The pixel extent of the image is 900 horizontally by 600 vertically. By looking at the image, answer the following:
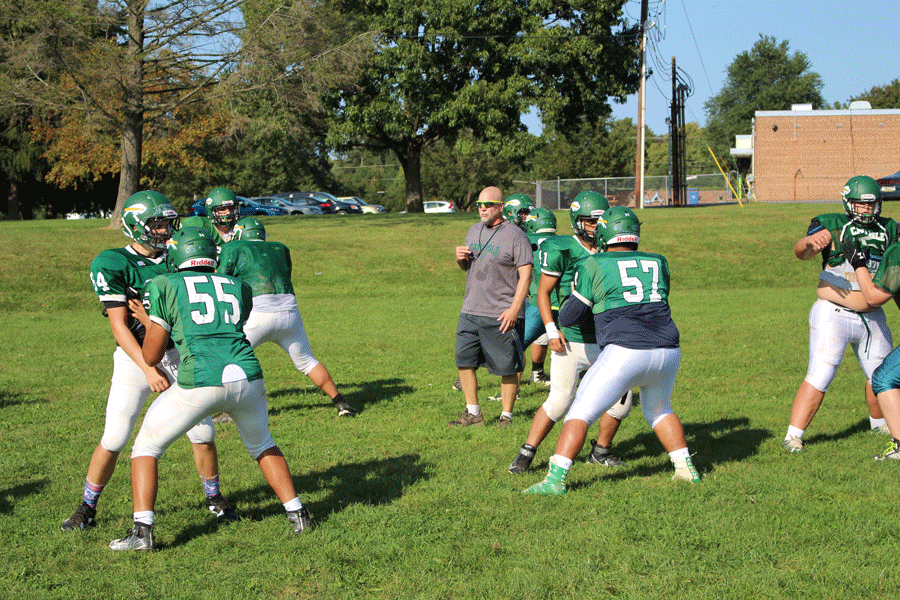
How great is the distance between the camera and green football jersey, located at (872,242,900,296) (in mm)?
5680

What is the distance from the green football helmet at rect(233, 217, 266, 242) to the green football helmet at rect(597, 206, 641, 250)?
3.95 meters

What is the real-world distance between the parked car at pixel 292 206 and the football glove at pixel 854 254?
4187cm

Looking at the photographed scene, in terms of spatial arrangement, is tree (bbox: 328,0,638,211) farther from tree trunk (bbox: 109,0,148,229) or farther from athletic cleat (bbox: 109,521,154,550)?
athletic cleat (bbox: 109,521,154,550)

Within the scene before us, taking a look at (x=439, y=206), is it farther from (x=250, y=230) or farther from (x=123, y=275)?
(x=123, y=275)

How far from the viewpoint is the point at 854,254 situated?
6.14 meters

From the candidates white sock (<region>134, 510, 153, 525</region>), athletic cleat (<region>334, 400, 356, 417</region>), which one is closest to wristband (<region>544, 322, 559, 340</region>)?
athletic cleat (<region>334, 400, 356, 417</region>)

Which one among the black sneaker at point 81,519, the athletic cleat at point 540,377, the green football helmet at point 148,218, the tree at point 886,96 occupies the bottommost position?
the athletic cleat at point 540,377

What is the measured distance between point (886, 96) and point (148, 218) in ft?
282

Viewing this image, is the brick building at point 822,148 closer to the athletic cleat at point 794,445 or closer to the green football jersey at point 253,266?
the athletic cleat at point 794,445

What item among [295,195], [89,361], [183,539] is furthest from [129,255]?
[295,195]

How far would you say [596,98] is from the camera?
3497cm

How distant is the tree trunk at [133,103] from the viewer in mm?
24203

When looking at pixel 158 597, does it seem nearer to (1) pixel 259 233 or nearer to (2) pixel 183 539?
(2) pixel 183 539

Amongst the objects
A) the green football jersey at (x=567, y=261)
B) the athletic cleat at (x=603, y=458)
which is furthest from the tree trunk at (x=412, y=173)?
the athletic cleat at (x=603, y=458)
